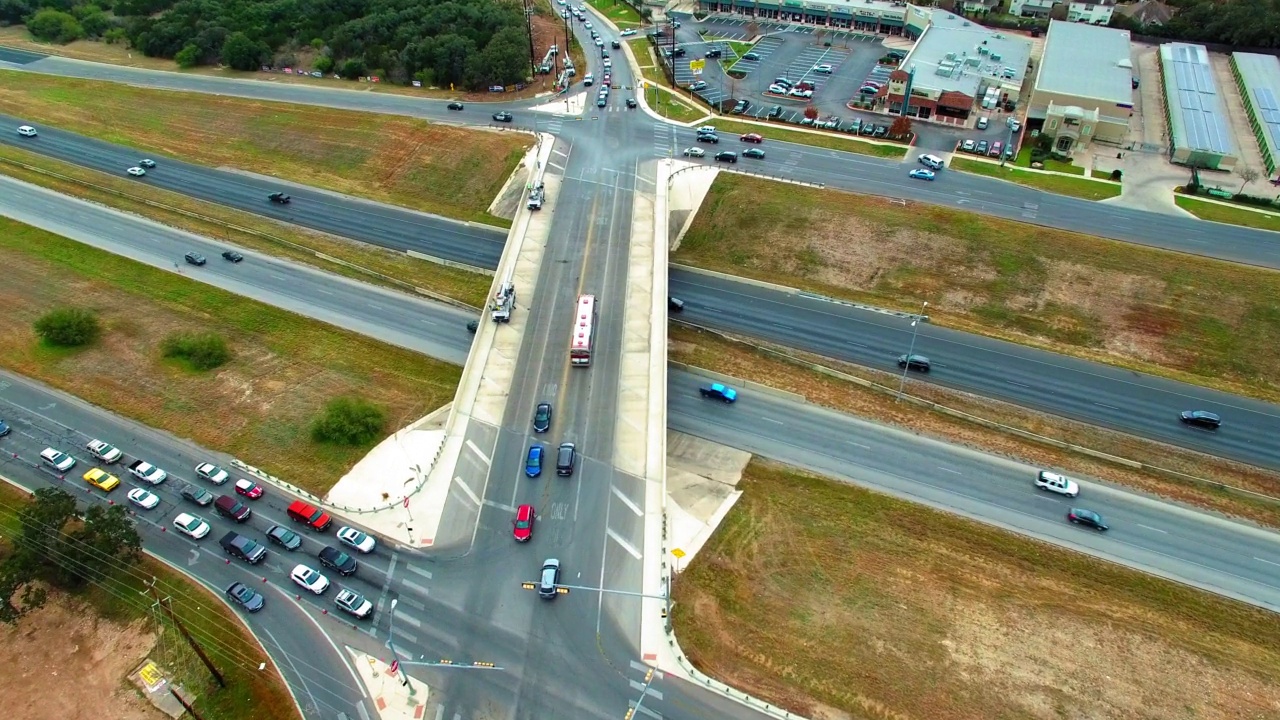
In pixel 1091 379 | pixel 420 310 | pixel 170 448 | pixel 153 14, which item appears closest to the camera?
pixel 170 448

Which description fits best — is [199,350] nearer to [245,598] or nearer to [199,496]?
[199,496]

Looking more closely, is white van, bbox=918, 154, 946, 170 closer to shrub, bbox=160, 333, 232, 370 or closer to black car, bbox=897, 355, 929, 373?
black car, bbox=897, 355, 929, 373

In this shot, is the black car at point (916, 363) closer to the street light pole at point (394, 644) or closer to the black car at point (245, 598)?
the street light pole at point (394, 644)

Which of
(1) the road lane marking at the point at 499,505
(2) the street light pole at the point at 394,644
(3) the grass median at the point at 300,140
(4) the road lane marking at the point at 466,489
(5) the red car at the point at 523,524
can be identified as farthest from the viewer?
(3) the grass median at the point at 300,140

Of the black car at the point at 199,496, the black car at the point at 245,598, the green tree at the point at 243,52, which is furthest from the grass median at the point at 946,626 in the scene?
the green tree at the point at 243,52

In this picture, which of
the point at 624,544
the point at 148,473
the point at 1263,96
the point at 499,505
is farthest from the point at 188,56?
the point at 1263,96

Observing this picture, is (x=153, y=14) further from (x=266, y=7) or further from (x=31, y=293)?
(x=31, y=293)

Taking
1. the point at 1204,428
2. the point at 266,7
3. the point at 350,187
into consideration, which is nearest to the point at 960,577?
the point at 1204,428
